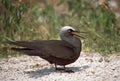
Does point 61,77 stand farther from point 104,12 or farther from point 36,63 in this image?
point 104,12

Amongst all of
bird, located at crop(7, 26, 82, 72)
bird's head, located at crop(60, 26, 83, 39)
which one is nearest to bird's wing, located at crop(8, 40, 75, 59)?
bird, located at crop(7, 26, 82, 72)

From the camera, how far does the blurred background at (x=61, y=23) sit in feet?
41.3

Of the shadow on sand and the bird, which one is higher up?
the bird

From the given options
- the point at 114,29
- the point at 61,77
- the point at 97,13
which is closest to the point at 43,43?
the point at 61,77

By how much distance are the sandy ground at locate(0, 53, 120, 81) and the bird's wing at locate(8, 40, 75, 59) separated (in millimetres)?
360

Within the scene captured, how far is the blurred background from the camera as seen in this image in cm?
1260

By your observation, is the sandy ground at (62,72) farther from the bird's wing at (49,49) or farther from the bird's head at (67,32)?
the bird's head at (67,32)

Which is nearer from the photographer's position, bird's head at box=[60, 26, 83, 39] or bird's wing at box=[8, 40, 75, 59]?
bird's wing at box=[8, 40, 75, 59]

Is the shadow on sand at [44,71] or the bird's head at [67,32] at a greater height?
the bird's head at [67,32]

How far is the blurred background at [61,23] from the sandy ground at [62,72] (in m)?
0.51

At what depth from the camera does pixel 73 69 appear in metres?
10.8

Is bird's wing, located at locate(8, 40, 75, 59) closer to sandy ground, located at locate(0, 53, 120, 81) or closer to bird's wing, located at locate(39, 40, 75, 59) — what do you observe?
bird's wing, located at locate(39, 40, 75, 59)

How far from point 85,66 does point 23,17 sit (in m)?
3.28

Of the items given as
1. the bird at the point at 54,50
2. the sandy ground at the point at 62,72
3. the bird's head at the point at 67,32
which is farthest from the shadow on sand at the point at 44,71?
the bird's head at the point at 67,32
